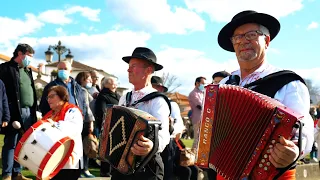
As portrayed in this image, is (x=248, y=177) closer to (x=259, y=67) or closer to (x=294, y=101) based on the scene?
(x=294, y=101)

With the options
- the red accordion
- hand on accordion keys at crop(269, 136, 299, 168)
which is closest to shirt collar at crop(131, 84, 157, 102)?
the red accordion

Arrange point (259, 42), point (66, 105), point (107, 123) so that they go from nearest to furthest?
point (259, 42)
point (107, 123)
point (66, 105)

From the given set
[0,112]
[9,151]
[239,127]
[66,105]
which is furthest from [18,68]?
[239,127]

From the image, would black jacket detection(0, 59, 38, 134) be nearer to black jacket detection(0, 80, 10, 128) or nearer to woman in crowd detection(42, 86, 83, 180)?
black jacket detection(0, 80, 10, 128)

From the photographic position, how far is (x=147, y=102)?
3.76 metres

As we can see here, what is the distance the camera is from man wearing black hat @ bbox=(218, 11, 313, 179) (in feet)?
8.07

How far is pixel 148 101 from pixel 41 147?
1.36 metres

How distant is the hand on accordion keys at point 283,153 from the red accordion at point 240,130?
0.10ft

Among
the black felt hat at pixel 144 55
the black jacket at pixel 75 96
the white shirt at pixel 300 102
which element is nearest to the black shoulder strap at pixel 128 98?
the black felt hat at pixel 144 55

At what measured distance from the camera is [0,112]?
5547 millimetres

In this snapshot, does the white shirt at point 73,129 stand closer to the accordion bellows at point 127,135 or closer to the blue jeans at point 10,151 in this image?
the accordion bellows at point 127,135

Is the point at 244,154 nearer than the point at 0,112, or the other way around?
the point at 244,154

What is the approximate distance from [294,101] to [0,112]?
4.37 m

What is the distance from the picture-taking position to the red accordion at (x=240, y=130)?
2162 millimetres
